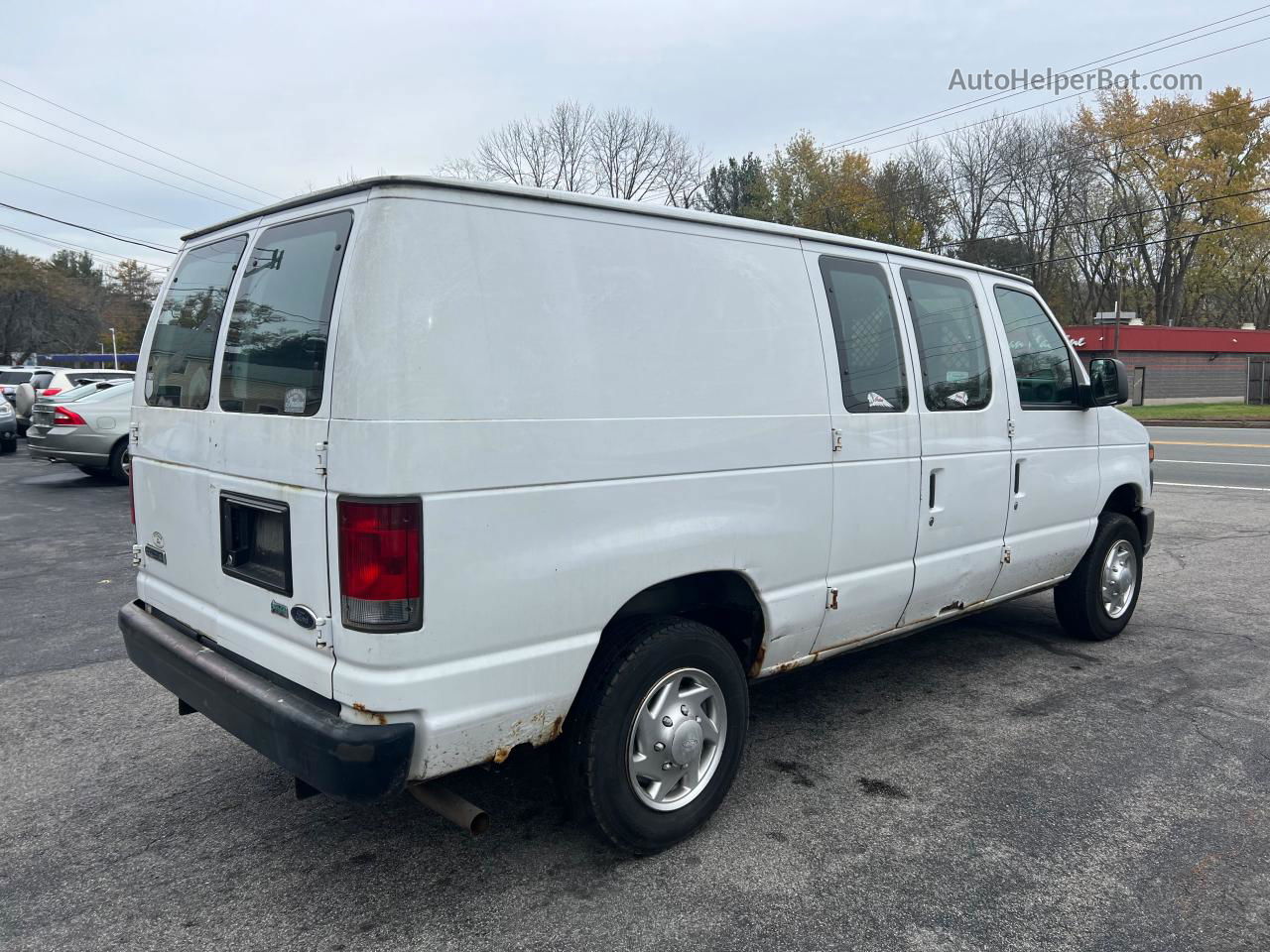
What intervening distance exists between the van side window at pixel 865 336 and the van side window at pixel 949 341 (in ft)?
0.60

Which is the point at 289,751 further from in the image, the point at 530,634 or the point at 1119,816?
the point at 1119,816

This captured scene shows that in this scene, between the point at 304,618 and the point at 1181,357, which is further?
the point at 1181,357

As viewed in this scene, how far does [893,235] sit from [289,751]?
5385 centimetres

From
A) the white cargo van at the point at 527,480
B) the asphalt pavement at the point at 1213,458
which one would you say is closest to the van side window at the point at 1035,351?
the white cargo van at the point at 527,480

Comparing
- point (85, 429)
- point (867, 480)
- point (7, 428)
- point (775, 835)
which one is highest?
point (867, 480)

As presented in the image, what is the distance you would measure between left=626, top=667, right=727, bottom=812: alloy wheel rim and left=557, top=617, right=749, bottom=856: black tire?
28 millimetres

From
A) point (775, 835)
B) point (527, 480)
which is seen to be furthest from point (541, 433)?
point (775, 835)

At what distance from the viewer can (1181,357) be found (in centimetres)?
4750

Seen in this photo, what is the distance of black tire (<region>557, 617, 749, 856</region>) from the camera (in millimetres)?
2980

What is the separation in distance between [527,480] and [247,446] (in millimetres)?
924

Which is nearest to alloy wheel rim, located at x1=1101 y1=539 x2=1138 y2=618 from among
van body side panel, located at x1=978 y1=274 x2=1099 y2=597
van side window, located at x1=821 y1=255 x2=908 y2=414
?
van body side panel, located at x1=978 y1=274 x2=1099 y2=597

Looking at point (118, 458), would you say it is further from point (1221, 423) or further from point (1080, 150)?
point (1080, 150)

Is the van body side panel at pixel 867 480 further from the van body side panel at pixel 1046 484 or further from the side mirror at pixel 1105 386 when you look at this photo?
the side mirror at pixel 1105 386

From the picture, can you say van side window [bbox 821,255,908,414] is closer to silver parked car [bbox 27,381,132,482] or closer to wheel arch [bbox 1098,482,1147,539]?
wheel arch [bbox 1098,482,1147,539]
